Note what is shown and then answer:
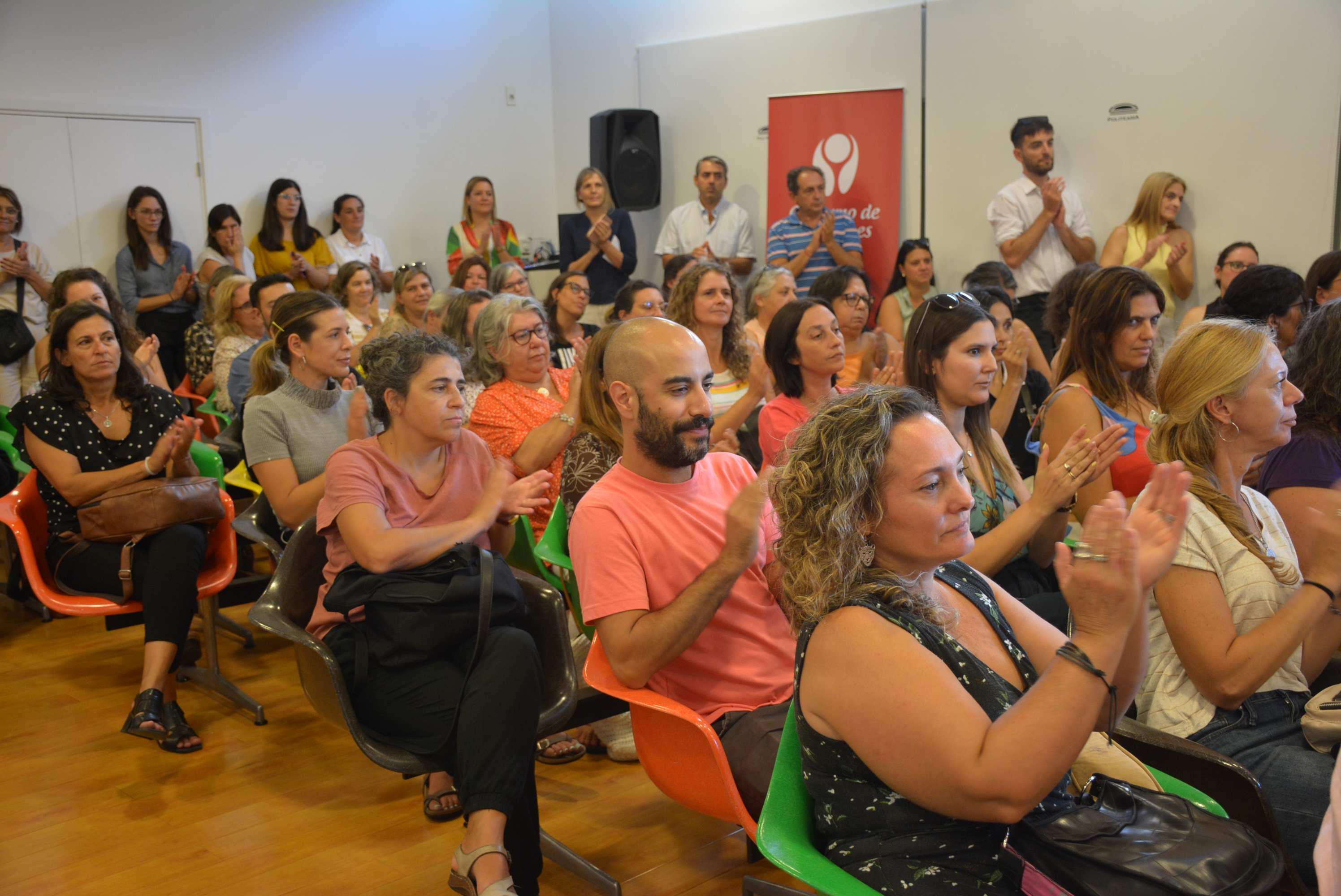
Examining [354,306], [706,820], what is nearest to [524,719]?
[706,820]

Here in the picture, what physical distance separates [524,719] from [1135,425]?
6.14ft

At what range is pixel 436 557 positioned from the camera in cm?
239

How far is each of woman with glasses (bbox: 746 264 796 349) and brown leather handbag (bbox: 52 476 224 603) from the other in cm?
268

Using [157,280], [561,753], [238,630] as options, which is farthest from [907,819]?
[157,280]

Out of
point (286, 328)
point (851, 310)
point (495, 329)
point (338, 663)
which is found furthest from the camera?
point (851, 310)

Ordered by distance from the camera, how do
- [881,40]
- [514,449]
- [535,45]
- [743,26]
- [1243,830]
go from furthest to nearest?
[535,45] < [743,26] < [881,40] < [514,449] < [1243,830]

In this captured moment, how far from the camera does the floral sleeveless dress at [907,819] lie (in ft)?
4.39

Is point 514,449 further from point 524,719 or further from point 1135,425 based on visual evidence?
point 1135,425

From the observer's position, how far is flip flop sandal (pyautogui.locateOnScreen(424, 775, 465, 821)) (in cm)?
270

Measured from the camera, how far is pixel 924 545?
141 cm

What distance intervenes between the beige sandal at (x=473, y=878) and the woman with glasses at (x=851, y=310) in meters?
2.81

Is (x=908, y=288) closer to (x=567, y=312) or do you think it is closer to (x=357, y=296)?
(x=567, y=312)

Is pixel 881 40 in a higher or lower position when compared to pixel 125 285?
higher

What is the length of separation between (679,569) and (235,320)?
430cm
